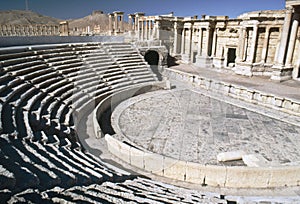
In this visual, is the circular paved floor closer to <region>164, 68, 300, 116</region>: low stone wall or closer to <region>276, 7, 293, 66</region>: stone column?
<region>164, 68, 300, 116</region>: low stone wall

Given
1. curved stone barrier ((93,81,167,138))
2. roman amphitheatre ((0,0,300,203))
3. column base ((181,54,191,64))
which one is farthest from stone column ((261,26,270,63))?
curved stone barrier ((93,81,167,138))

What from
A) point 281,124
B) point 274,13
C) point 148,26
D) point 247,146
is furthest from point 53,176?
point 148,26

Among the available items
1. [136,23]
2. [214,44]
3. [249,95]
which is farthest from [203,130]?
[136,23]

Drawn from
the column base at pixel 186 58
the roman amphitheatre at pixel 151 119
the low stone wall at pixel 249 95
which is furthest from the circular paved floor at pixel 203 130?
the column base at pixel 186 58

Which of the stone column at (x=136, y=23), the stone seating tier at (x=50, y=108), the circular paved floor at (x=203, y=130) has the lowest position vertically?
the circular paved floor at (x=203, y=130)

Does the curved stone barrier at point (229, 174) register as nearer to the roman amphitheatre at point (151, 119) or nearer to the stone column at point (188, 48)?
the roman amphitheatre at point (151, 119)

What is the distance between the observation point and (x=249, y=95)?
13.5m

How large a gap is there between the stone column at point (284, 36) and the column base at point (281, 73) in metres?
0.41

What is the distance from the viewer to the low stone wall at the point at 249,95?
1180 centimetres

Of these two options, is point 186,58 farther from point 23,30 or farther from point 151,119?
point 23,30

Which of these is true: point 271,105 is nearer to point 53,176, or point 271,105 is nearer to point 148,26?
point 53,176

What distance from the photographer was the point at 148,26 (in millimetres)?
26672

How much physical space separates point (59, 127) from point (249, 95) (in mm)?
10435

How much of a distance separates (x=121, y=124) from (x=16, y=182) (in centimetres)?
682
